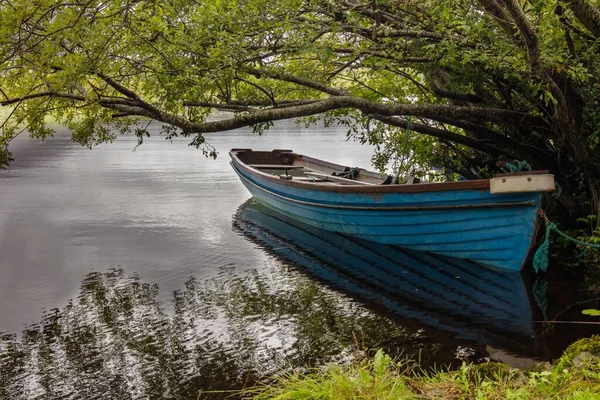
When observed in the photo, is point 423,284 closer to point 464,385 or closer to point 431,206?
point 431,206

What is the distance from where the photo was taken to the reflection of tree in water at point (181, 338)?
7.03 metres

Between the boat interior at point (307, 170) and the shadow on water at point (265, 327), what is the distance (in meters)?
3.73

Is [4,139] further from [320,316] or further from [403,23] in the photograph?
[403,23]

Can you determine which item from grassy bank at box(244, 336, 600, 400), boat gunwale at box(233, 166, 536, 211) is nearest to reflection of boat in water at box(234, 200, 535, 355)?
boat gunwale at box(233, 166, 536, 211)

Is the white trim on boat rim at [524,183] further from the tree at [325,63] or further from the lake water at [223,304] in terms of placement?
the lake water at [223,304]

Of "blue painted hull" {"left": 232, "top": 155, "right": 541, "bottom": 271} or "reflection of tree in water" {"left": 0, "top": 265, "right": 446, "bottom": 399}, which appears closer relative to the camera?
"reflection of tree in water" {"left": 0, "top": 265, "right": 446, "bottom": 399}

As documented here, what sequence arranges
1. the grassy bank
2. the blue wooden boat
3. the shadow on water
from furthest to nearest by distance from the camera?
the blue wooden boat → the shadow on water → the grassy bank

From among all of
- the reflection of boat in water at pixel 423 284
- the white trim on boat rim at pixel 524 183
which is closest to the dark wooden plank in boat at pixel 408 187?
the white trim on boat rim at pixel 524 183

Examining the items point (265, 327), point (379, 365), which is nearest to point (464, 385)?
point (379, 365)

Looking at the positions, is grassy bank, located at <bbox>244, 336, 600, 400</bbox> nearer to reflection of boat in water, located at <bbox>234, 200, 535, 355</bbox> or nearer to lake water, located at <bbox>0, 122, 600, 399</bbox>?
lake water, located at <bbox>0, 122, 600, 399</bbox>

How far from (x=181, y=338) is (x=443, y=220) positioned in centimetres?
568

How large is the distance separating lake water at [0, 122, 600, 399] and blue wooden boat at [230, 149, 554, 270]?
0.39 meters

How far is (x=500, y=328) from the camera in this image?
8727mm

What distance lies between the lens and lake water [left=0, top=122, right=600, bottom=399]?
748 centimetres
